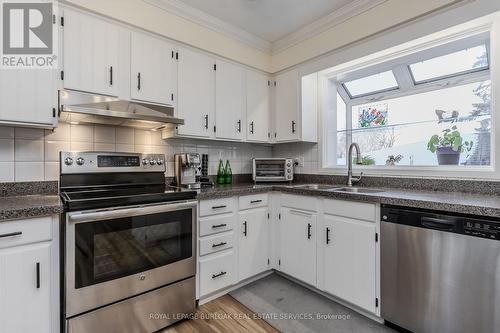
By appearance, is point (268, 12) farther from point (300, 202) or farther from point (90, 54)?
point (300, 202)

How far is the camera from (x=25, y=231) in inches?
48.9

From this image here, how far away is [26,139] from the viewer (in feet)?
5.63

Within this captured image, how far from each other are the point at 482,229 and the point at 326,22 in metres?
2.04

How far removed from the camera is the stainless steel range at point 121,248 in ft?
4.52

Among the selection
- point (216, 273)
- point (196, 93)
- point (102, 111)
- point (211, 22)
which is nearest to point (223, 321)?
point (216, 273)

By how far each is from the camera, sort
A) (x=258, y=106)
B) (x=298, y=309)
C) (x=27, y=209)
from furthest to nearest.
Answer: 1. (x=258, y=106)
2. (x=298, y=309)
3. (x=27, y=209)

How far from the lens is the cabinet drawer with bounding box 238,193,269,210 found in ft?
7.23

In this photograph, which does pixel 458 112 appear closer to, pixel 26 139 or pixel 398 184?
pixel 398 184

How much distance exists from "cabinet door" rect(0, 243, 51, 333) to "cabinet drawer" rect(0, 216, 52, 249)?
0.03 meters

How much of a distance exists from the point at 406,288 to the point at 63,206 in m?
2.07

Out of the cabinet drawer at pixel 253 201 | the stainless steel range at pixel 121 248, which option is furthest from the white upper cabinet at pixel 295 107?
the stainless steel range at pixel 121 248

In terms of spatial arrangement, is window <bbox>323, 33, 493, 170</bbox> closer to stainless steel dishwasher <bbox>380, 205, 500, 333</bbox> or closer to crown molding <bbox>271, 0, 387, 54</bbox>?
crown molding <bbox>271, 0, 387, 54</bbox>

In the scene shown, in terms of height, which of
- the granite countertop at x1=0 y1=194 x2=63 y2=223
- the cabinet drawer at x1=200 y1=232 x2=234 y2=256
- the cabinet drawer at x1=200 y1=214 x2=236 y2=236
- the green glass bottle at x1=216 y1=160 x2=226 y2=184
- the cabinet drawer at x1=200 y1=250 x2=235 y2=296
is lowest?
the cabinet drawer at x1=200 y1=250 x2=235 y2=296

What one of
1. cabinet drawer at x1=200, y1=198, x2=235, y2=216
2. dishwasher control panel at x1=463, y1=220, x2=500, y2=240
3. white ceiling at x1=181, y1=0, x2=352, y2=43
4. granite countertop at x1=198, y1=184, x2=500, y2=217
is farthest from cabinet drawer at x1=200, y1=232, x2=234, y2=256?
white ceiling at x1=181, y1=0, x2=352, y2=43
